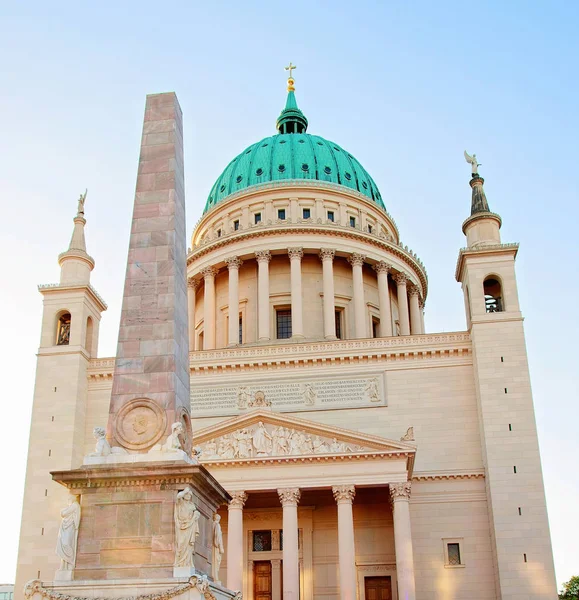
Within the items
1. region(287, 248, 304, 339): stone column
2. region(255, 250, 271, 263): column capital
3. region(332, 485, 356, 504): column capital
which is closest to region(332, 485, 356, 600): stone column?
region(332, 485, 356, 504): column capital

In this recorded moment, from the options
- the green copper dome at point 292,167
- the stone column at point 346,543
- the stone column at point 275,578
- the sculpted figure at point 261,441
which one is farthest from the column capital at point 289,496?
the green copper dome at point 292,167

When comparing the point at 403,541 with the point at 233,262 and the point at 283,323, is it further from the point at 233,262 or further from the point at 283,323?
the point at 233,262

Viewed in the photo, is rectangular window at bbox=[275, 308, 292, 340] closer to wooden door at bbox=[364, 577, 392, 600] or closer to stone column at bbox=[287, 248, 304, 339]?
stone column at bbox=[287, 248, 304, 339]

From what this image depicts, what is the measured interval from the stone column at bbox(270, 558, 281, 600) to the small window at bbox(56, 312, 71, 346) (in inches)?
633

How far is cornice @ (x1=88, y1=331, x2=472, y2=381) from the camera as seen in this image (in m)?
42.1

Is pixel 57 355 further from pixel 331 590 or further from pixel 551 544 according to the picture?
pixel 551 544

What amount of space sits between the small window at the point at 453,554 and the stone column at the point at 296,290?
17204 millimetres

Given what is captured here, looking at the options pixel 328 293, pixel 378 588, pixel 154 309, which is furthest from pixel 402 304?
pixel 154 309

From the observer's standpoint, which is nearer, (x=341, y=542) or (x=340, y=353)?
(x=341, y=542)

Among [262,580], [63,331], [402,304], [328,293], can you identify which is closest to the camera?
[262,580]

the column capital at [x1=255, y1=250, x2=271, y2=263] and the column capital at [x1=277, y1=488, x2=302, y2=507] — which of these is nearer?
the column capital at [x1=277, y1=488, x2=302, y2=507]

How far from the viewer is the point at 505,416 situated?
39156 mm

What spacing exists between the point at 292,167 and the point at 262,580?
3180 cm

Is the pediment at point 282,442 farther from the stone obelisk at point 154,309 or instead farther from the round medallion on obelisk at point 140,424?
the round medallion on obelisk at point 140,424
